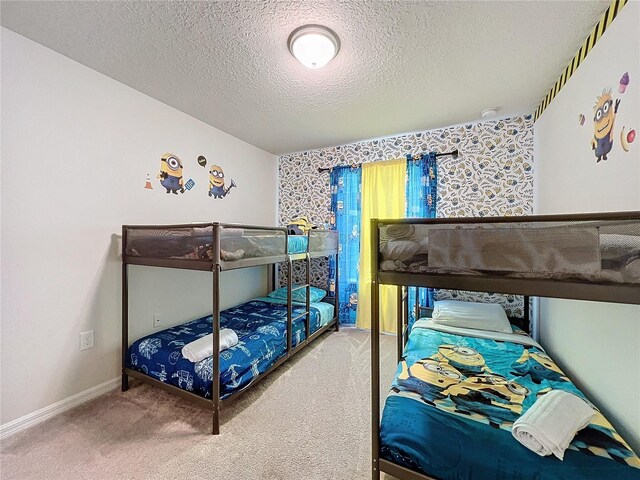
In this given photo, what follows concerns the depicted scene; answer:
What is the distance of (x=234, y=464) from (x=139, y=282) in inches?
65.4

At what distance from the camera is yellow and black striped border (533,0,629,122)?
4.55 feet

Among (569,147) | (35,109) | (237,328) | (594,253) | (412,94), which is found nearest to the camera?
(594,253)

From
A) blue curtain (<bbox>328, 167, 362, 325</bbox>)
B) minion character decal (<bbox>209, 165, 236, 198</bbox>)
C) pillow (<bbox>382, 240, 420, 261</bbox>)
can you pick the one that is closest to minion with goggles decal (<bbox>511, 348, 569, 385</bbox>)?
pillow (<bbox>382, 240, 420, 261</bbox>)

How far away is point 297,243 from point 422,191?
1609 mm

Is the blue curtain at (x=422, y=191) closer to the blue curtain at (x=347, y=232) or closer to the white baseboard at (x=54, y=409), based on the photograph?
the blue curtain at (x=347, y=232)

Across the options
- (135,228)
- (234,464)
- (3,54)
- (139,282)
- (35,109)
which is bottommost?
(234,464)

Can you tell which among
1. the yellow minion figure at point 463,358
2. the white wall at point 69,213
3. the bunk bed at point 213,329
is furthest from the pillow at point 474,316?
the white wall at point 69,213

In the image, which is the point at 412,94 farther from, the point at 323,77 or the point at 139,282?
the point at 139,282

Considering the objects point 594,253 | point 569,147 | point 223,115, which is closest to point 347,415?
point 594,253

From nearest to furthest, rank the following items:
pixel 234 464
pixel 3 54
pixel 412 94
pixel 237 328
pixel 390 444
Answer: pixel 390 444, pixel 234 464, pixel 3 54, pixel 412 94, pixel 237 328

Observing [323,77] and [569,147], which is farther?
[323,77]

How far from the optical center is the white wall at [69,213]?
65.9 inches

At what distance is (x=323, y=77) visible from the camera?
2062 millimetres

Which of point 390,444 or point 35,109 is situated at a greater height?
point 35,109
